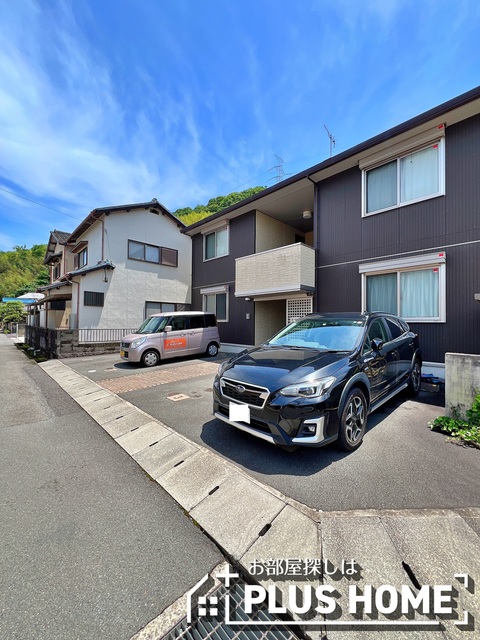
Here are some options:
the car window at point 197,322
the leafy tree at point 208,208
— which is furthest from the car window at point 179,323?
the leafy tree at point 208,208

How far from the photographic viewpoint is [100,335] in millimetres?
12711

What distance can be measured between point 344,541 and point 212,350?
29.4 feet

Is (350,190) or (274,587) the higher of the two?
(350,190)

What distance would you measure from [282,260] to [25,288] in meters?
52.1

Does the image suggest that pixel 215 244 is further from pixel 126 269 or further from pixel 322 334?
pixel 322 334

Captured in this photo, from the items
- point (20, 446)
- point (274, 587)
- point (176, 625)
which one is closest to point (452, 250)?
point (274, 587)

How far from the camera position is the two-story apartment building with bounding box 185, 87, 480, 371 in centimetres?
627

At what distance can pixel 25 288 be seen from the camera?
4522 centimetres

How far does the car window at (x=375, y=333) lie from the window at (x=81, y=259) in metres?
15.7

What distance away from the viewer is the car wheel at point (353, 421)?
3133 millimetres

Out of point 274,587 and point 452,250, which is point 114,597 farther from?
point 452,250

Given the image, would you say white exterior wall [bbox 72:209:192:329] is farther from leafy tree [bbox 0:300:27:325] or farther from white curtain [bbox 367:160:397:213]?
leafy tree [bbox 0:300:27:325]

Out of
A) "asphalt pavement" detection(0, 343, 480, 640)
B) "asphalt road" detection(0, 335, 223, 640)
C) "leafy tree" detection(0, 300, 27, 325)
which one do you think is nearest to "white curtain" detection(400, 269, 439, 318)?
"asphalt pavement" detection(0, 343, 480, 640)

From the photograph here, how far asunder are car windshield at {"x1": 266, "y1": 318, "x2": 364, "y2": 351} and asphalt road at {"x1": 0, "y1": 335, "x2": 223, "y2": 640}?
268cm
